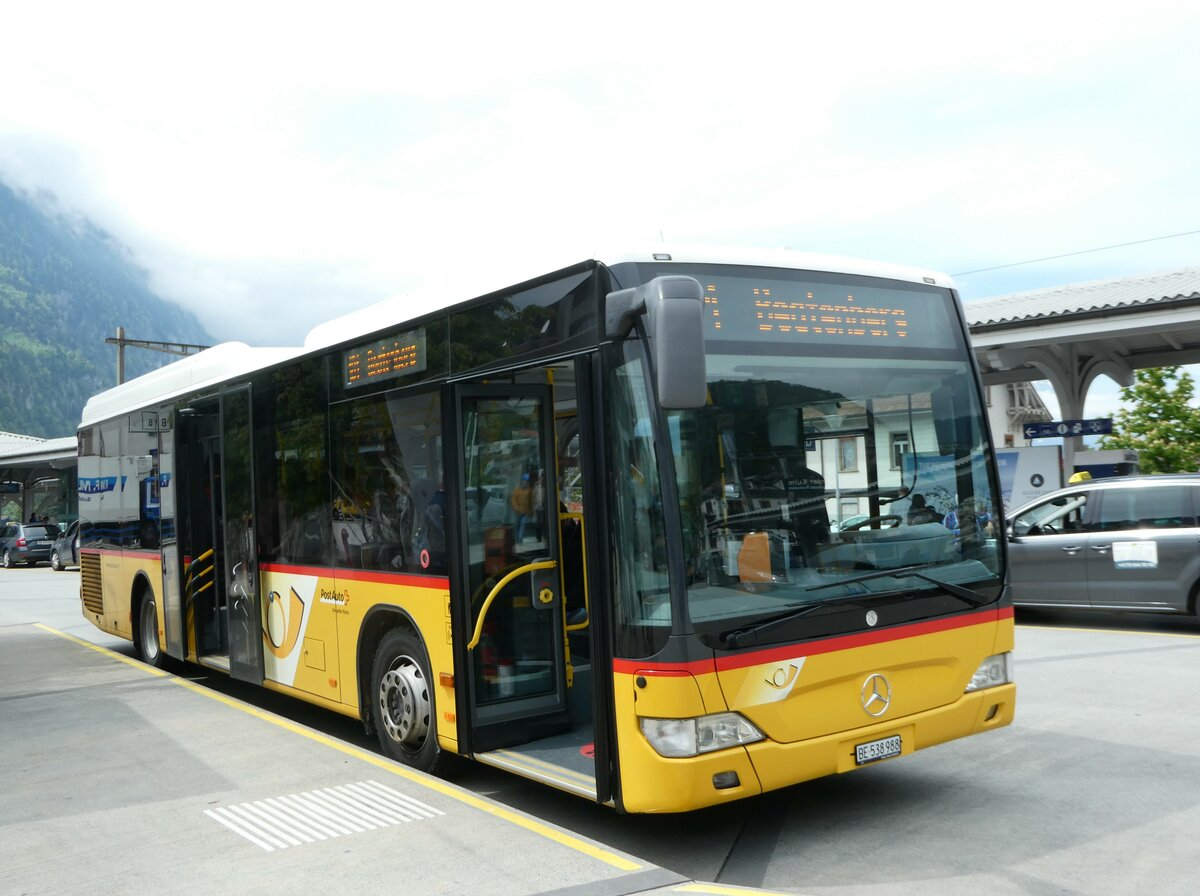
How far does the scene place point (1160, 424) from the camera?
25344mm

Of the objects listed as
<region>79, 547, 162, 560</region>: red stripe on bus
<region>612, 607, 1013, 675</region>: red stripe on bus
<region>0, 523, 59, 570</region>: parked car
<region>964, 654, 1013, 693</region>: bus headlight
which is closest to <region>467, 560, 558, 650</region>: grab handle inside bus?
<region>612, 607, 1013, 675</region>: red stripe on bus

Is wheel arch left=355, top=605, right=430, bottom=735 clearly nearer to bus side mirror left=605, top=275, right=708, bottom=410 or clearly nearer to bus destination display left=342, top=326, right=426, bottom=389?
bus destination display left=342, top=326, right=426, bottom=389

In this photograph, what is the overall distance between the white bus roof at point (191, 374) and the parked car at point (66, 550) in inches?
983

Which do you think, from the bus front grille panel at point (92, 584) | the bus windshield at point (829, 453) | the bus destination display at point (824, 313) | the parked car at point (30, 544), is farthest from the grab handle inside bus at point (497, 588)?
the parked car at point (30, 544)

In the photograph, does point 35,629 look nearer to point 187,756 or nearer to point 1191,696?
point 187,756

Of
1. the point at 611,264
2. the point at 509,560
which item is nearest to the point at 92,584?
the point at 509,560

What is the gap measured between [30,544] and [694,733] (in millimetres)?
39724

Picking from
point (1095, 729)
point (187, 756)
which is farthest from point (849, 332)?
point (187, 756)

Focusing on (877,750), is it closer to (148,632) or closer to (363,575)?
(363,575)

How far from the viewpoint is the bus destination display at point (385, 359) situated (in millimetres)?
6680

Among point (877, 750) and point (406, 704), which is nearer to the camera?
point (877, 750)

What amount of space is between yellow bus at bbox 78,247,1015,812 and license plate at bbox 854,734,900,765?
2 cm

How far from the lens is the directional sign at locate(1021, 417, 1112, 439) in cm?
1830

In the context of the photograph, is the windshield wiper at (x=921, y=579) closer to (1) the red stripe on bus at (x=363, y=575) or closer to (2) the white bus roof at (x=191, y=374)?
(1) the red stripe on bus at (x=363, y=575)
